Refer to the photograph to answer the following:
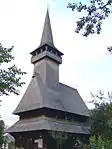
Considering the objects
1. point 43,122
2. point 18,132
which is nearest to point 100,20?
point 43,122

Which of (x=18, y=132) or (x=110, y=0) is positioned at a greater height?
(x=110, y=0)

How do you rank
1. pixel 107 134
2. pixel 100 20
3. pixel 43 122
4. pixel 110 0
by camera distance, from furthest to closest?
pixel 43 122 < pixel 107 134 < pixel 100 20 < pixel 110 0

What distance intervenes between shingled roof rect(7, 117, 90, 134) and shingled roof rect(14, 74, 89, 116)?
151 centimetres

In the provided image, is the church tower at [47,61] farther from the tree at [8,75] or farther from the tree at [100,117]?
the tree at [8,75]

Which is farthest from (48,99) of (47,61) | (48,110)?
(47,61)

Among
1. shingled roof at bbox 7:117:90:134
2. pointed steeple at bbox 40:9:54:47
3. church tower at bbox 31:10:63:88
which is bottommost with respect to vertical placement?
shingled roof at bbox 7:117:90:134

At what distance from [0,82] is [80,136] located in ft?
67.0

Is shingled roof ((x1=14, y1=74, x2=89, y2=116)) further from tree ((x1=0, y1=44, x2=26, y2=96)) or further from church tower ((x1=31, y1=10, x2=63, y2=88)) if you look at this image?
tree ((x1=0, y1=44, x2=26, y2=96))

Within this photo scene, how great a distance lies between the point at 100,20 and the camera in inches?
270

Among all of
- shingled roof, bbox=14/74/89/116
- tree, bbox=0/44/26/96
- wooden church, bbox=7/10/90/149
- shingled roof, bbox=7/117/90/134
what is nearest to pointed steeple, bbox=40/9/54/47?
wooden church, bbox=7/10/90/149

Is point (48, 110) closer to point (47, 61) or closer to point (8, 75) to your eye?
point (47, 61)

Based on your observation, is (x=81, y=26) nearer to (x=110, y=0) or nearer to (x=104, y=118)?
(x=110, y=0)

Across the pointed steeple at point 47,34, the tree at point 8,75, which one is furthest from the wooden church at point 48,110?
the tree at point 8,75

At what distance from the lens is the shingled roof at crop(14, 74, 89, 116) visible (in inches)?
1258
